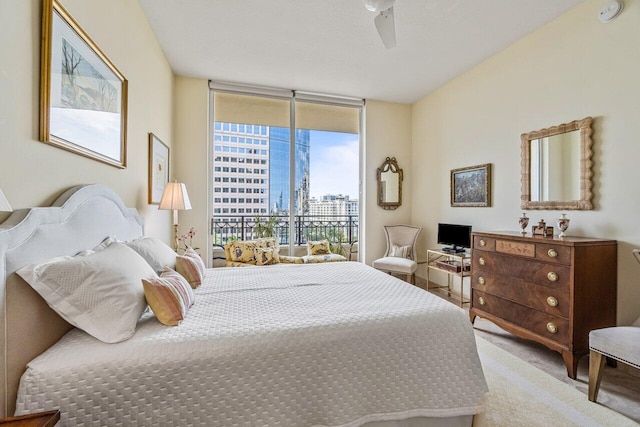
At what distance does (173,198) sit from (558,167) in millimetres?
3667

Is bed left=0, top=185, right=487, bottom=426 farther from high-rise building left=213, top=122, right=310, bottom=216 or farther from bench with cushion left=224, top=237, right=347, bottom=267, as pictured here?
high-rise building left=213, top=122, right=310, bottom=216

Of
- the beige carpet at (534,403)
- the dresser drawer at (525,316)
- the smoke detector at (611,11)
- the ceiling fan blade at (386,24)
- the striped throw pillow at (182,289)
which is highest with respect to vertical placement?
the smoke detector at (611,11)

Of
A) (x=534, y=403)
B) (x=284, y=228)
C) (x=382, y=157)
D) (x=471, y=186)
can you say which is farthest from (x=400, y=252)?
(x=534, y=403)

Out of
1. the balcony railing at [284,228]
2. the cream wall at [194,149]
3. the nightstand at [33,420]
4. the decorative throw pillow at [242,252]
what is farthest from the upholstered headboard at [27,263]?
the balcony railing at [284,228]

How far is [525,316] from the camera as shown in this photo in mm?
2359

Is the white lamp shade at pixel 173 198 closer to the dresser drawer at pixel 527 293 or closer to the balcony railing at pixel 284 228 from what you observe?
the balcony railing at pixel 284 228

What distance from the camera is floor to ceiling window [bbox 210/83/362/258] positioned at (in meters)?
4.22

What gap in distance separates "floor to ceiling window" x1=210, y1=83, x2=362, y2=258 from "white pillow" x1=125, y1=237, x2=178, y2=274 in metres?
2.16

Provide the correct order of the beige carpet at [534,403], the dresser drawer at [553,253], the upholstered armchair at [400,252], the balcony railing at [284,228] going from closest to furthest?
1. the beige carpet at [534,403]
2. the dresser drawer at [553,253]
3. the upholstered armchair at [400,252]
4. the balcony railing at [284,228]

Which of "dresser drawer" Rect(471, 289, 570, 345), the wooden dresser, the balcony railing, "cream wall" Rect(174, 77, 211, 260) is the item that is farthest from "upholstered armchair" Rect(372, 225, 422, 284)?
"cream wall" Rect(174, 77, 211, 260)

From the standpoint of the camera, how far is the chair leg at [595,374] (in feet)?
5.74

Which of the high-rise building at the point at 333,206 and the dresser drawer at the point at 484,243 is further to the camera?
the high-rise building at the point at 333,206

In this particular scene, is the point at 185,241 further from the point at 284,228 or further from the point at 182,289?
the point at 182,289

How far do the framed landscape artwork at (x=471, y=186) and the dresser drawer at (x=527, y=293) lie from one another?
3.48ft
